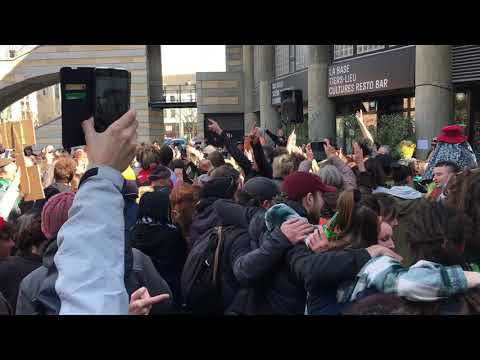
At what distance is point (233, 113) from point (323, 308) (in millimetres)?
36150

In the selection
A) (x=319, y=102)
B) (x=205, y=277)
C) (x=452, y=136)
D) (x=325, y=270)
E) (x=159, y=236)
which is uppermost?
(x=319, y=102)

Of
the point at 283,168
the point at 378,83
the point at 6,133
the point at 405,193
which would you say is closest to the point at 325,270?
the point at 405,193

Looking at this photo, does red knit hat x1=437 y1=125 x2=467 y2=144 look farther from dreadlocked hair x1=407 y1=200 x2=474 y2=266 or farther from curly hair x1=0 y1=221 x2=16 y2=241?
curly hair x1=0 y1=221 x2=16 y2=241

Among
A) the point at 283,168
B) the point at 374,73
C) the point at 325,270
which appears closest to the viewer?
the point at 325,270

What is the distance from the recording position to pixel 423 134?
52.1 ft

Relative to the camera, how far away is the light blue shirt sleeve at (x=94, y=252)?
117cm

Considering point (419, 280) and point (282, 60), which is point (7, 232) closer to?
point (419, 280)

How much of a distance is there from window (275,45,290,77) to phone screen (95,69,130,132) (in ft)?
94.2

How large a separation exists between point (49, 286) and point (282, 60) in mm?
29737

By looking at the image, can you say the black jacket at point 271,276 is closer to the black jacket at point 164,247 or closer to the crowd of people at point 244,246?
the crowd of people at point 244,246

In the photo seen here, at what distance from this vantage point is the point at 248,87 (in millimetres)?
37656

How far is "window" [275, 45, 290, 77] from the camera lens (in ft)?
98.4

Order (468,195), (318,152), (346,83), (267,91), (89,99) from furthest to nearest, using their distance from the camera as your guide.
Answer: (267,91)
(346,83)
(318,152)
(468,195)
(89,99)
